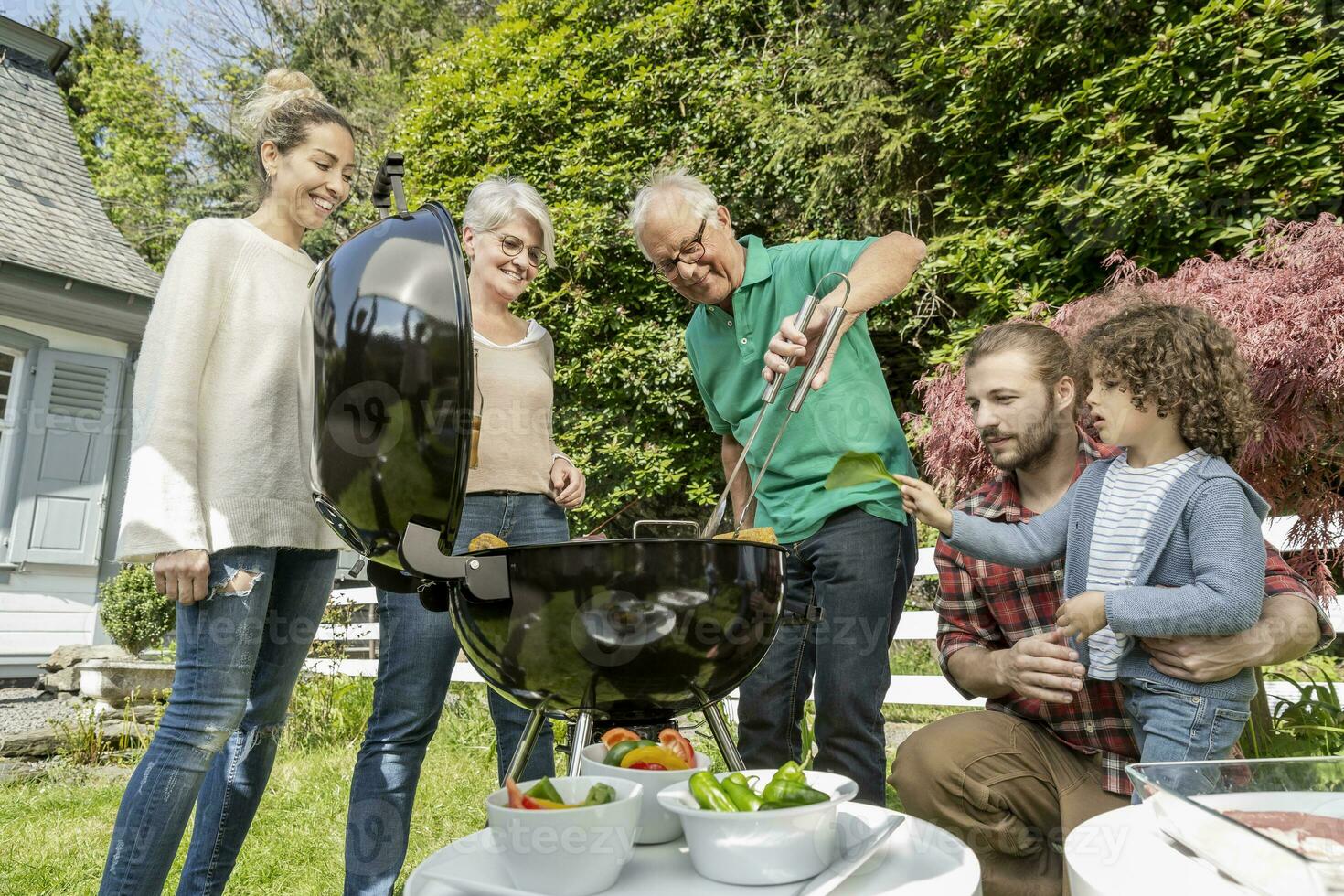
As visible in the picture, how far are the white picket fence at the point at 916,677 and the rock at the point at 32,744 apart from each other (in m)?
1.27

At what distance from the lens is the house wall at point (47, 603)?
6.60m

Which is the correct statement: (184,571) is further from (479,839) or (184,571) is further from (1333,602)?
(1333,602)

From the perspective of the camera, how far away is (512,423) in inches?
79.0

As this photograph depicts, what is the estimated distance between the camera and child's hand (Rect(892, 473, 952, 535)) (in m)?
1.50

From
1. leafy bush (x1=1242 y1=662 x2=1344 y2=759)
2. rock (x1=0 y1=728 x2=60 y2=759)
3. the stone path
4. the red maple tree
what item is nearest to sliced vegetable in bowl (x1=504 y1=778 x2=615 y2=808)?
the red maple tree

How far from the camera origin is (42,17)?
1473 centimetres

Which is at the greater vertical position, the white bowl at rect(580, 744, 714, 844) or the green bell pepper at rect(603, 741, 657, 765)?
the green bell pepper at rect(603, 741, 657, 765)

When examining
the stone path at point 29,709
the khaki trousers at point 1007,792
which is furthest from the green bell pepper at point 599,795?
the stone path at point 29,709

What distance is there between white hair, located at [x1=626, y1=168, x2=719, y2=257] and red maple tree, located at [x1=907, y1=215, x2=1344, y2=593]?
3.91 ft

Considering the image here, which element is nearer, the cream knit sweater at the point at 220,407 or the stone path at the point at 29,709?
the cream knit sweater at the point at 220,407

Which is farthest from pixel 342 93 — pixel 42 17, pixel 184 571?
pixel 184 571

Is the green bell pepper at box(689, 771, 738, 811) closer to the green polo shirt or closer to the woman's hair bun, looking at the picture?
the green polo shirt

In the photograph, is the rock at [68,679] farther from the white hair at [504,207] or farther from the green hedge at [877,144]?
the white hair at [504,207]

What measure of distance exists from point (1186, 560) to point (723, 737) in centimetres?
81
